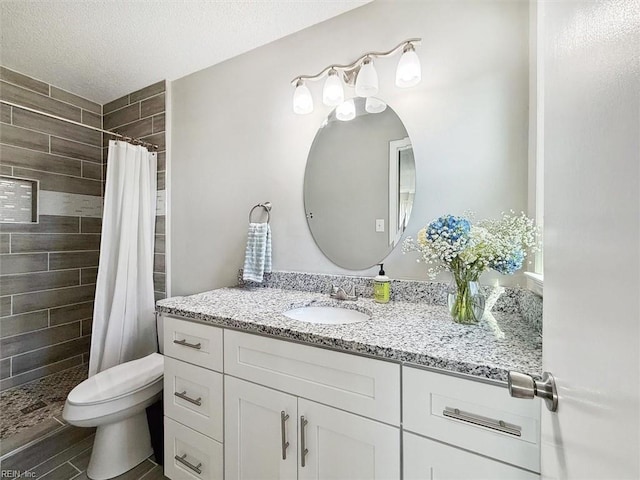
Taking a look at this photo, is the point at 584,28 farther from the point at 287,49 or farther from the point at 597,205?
the point at 287,49

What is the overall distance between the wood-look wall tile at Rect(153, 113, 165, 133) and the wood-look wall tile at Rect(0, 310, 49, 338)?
1.61 meters

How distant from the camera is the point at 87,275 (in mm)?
2469

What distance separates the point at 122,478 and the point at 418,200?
1959 mm

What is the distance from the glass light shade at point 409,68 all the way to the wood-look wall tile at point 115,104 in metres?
2.23

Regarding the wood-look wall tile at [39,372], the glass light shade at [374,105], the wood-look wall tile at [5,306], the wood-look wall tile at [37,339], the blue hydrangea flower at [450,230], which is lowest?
the wood-look wall tile at [39,372]

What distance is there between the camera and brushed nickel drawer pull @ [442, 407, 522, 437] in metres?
0.68

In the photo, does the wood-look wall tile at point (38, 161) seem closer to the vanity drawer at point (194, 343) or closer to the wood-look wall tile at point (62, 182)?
the wood-look wall tile at point (62, 182)

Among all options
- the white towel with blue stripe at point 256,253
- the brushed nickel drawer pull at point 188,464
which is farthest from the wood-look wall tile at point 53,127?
the brushed nickel drawer pull at point 188,464

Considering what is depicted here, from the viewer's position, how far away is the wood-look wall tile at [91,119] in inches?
96.1

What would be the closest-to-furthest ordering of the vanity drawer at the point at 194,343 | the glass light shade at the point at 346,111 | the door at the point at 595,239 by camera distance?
the door at the point at 595,239, the vanity drawer at the point at 194,343, the glass light shade at the point at 346,111

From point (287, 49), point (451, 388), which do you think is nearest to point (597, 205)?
point (451, 388)

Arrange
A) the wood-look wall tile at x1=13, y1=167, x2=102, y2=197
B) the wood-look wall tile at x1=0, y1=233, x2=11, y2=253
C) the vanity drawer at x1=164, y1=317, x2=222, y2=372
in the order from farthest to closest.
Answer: the wood-look wall tile at x1=13, y1=167, x2=102, y2=197, the wood-look wall tile at x1=0, y1=233, x2=11, y2=253, the vanity drawer at x1=164, y1=317, x2=222, y2=372

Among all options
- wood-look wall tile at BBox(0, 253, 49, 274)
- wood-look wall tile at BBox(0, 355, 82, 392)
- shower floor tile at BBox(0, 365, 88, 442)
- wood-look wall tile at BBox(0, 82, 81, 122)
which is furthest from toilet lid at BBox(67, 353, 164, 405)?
wood-look wall tile at BBox(0, 82, 81, 122)

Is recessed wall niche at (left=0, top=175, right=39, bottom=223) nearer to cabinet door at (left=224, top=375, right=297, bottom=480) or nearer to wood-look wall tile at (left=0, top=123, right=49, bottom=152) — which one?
wood-look wall tile at (left=0, top=123, right=49, bottom=152)
